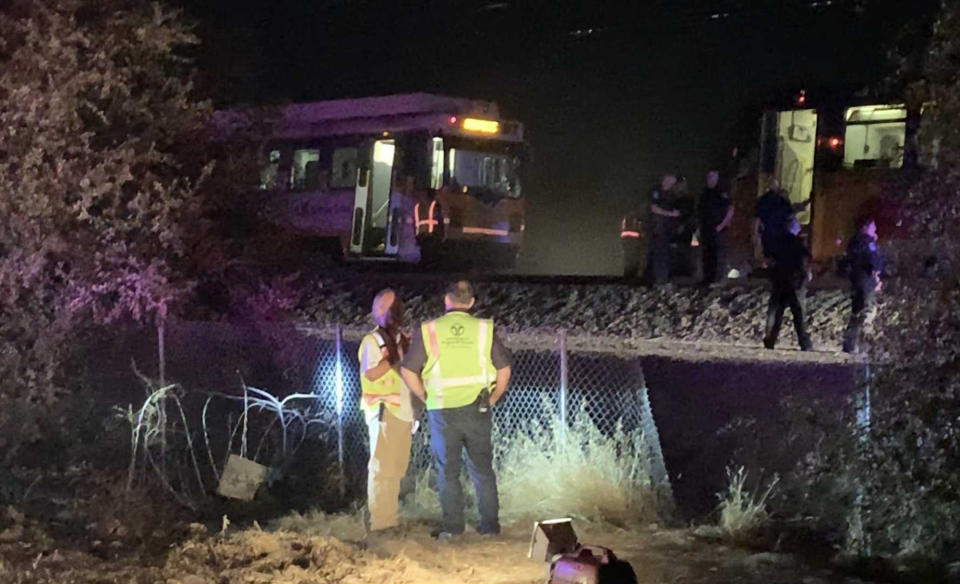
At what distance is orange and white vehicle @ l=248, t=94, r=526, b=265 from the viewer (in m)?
21.3

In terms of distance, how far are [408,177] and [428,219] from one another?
91cm

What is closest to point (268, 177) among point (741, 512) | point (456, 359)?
point (456, 359)

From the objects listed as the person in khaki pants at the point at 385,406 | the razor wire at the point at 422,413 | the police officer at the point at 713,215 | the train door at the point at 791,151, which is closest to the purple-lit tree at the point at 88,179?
the razor wire at the point at 422,413

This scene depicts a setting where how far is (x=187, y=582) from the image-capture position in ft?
20.6

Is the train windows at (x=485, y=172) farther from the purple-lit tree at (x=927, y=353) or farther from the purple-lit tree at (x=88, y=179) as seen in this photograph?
the purple-lit tree at (x=927, y=353)

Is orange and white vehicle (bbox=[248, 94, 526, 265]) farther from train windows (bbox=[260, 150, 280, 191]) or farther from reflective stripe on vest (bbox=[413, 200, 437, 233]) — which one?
train windows (bbox=[260, 150, 280, 191])

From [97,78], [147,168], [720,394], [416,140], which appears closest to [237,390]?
[147,168]

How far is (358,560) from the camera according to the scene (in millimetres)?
6742

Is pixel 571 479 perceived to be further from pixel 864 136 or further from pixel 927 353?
pixel 864 136

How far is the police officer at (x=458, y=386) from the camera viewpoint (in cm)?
727

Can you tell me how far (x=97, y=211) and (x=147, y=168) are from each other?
1.97ft

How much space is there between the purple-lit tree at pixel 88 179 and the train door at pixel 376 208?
10751mm

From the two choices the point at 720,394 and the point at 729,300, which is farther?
the point at 729,300

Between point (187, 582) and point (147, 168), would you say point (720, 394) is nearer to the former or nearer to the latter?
point (147, 168)
